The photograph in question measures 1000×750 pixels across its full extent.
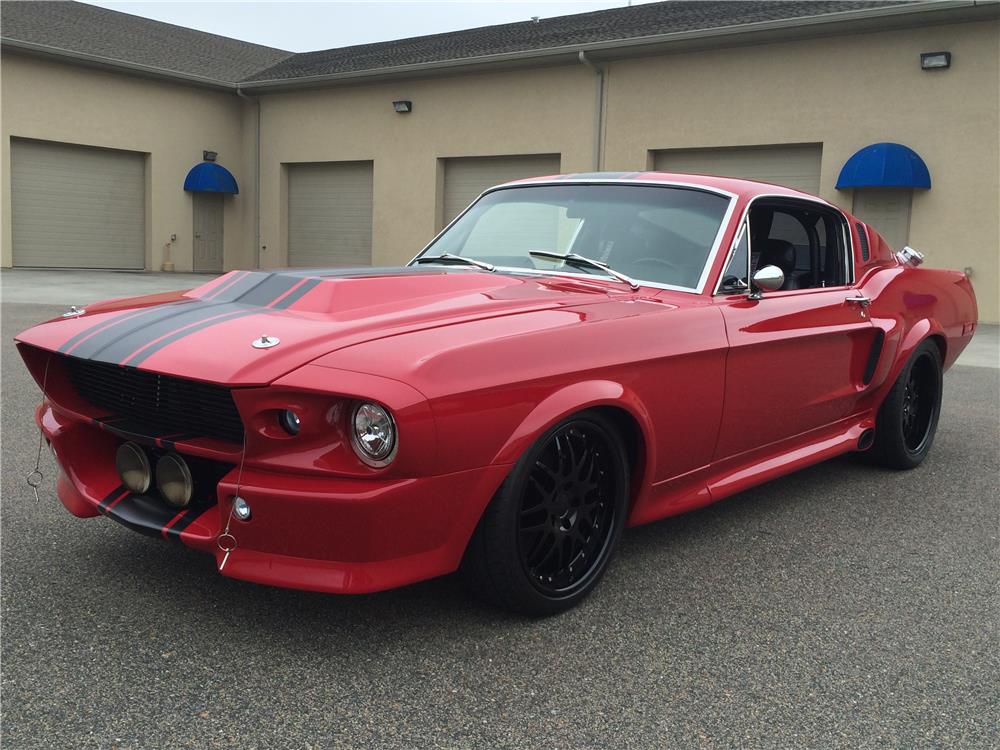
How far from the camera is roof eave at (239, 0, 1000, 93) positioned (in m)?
12.8

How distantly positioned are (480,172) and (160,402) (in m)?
16.2

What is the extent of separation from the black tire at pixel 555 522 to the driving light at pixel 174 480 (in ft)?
2.59

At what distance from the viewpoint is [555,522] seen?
277cm

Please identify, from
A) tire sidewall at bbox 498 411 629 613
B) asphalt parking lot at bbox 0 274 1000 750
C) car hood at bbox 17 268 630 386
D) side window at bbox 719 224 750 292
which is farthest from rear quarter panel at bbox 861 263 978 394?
tire sidewall at bbox 498 411 629 613

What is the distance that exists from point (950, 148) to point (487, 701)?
1330 cm

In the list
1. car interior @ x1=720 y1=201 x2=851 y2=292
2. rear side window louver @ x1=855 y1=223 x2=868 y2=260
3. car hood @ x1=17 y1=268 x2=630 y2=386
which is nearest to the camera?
car hood @ x1=17 y1=268 x2=630 y2=386

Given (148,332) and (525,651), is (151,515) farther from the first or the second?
(525,651)

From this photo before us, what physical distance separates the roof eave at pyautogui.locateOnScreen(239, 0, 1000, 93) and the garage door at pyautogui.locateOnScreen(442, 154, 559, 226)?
1.69m

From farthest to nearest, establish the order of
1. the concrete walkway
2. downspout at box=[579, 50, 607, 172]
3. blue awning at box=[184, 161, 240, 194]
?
blue awning at box=[184, 161, 240, 194] < downspout at box=[579, 50, 607, 172] < the concrete walkway

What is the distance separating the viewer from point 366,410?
7.59 ft

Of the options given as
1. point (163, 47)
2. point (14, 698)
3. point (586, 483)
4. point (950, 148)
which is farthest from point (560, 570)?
point (163, 47)

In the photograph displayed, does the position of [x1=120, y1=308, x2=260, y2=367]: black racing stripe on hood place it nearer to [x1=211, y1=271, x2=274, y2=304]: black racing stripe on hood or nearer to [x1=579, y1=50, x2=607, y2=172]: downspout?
[x1=211, y1=271, x2=274, y2=304]: black racing stripe on hood

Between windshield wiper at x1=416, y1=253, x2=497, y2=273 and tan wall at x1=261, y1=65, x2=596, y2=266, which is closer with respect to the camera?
windshield wiper at x1=416, y1=253, x2=497, y2=273

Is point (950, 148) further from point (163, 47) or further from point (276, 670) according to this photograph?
point (163, 47)
